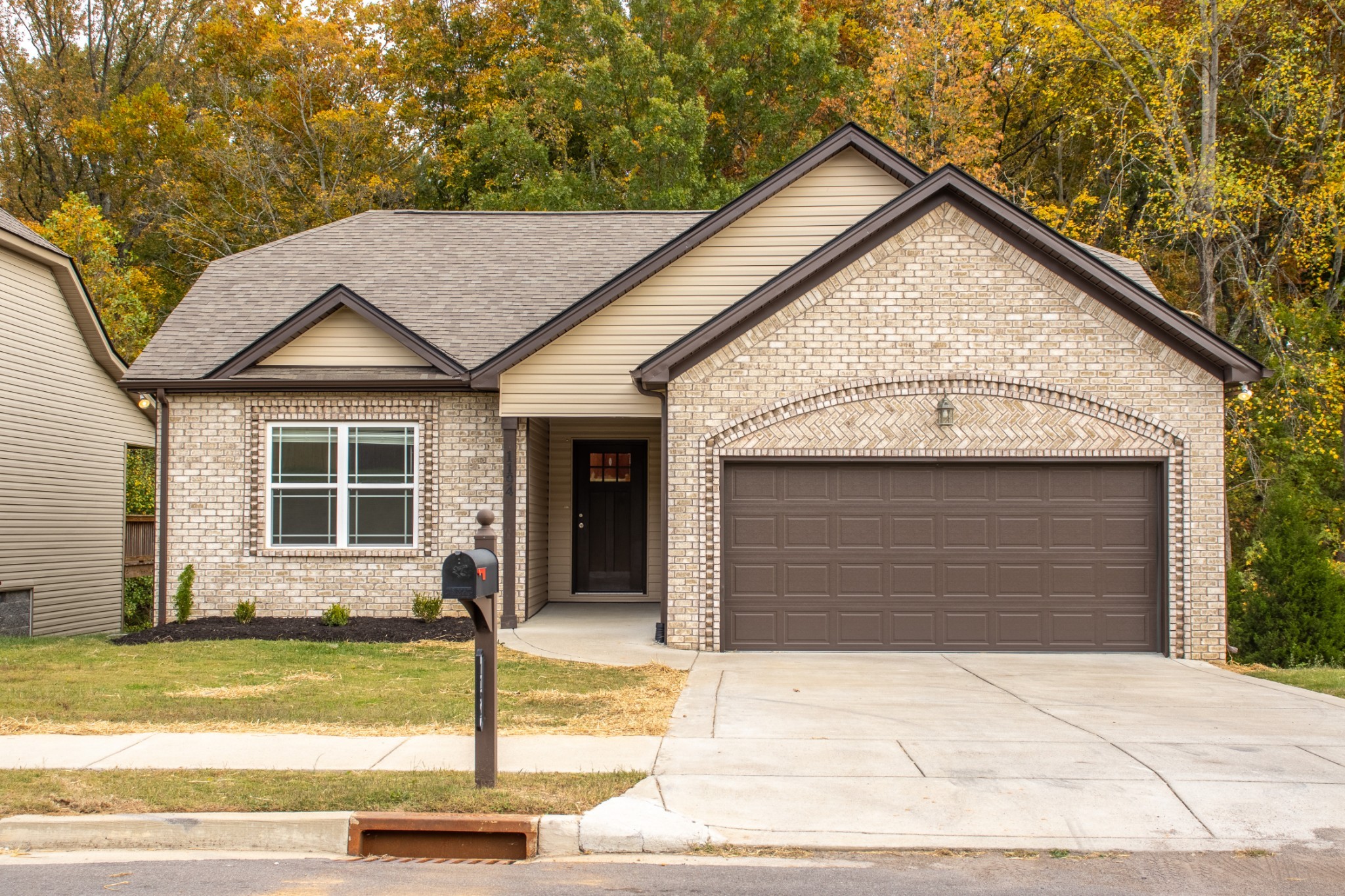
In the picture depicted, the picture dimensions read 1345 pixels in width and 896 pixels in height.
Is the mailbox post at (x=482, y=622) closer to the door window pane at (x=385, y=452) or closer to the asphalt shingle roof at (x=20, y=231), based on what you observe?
the door window pane at (x=385, y=452)

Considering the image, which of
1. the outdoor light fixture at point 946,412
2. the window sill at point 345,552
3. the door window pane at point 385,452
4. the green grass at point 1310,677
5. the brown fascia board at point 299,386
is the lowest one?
the green grass at point 1310,677

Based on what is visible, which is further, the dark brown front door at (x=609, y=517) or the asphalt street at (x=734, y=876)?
the dark brown front door at (x=609, y=517)

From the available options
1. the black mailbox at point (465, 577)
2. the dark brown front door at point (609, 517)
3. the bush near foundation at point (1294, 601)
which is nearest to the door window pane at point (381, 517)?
the dark brown front door at point (609, 517)

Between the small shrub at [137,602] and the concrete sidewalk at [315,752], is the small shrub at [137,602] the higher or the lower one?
the lower one

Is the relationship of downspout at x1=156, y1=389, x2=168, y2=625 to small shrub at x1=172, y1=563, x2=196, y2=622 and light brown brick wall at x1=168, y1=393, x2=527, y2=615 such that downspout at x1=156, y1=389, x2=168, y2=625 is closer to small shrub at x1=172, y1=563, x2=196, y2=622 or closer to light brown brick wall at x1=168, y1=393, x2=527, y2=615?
light brown brick wall at x1=168, y1=393, x2=527, y2=615

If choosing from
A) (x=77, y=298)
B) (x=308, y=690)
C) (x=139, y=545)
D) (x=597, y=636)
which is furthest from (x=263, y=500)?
(x=139, y=545)

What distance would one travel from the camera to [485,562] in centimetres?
672

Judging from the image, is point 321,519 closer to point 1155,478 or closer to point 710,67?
point 1155,478

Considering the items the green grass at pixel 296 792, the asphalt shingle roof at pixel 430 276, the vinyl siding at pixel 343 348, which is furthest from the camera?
the asphalt shingle roof at pixel 430 276

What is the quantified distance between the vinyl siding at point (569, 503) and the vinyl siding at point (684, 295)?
335cm

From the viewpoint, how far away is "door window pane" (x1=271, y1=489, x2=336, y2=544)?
1568 cm

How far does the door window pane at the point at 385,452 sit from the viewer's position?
15742mm

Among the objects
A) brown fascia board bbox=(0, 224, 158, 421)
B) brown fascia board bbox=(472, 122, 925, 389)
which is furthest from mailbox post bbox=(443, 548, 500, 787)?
brown fascia board bbox=(0, 224, 158, 421)

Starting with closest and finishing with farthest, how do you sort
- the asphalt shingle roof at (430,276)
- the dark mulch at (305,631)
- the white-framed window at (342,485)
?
the dark mulch at (305,631) < the white-framed window at (342,485) < the asphalt shingle roof at (430,276)
